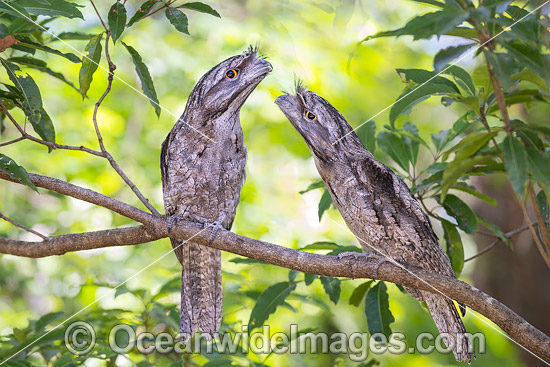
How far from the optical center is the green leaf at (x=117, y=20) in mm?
1939

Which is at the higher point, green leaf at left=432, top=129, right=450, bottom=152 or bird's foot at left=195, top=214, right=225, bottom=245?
green leaf at left=432, top=129, right=450, bottom=152

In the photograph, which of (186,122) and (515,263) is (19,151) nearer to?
(186,122)

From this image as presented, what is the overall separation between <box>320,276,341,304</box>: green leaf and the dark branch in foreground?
0.55 m

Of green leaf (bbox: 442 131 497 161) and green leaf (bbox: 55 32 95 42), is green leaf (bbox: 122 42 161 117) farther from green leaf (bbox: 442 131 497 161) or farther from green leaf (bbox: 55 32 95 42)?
green leaf (bbox: 442 131 497 161)

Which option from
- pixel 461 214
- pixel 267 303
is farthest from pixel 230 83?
pixel 461 214

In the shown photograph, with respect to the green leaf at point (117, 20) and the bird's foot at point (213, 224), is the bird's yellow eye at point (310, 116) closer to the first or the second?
the bird's foot at point (213, 224)

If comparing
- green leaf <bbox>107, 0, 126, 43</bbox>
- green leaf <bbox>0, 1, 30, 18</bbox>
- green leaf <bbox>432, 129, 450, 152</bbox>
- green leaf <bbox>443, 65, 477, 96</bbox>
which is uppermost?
green leaf <bbox>432, 129, 450, 152</bbox>

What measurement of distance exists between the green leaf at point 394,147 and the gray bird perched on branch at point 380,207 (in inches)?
19.6

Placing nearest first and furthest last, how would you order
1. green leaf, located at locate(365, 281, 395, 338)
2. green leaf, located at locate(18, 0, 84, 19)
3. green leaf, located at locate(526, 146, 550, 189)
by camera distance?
1. green leaf, located at locate(526, 146, 550, 189)
2. green leaf, located at locate(18, 0, 84, 19)
3. green leaf, located at locate(365, 281, 395, 338)

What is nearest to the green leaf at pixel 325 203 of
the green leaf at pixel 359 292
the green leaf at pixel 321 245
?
the green leaf at pixel 321 245

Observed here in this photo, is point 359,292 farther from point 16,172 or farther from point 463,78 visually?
point 16,172

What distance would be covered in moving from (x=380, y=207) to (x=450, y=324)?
555 mm

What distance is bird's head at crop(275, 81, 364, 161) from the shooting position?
2104 mm

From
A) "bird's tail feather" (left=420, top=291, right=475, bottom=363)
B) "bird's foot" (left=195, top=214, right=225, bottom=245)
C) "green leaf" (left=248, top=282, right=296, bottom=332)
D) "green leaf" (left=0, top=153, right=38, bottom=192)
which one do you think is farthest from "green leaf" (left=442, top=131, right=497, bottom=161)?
"green leaf" (left=0, top=153, right=38, bottom=192)
